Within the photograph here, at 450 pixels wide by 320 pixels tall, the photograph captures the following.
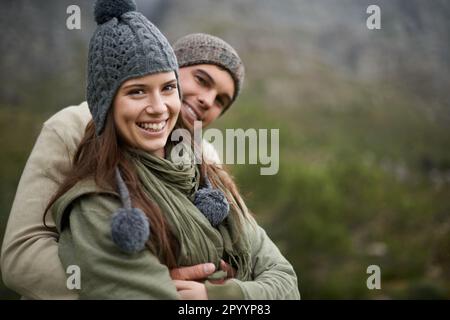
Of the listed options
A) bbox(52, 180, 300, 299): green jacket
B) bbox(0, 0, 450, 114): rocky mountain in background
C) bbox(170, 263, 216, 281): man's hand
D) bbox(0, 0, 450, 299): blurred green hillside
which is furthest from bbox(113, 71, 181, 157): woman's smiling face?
bbox(0, 0, 450, 114): rocky mountain in background

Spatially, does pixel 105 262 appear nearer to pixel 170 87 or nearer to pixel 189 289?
pixel 189 289

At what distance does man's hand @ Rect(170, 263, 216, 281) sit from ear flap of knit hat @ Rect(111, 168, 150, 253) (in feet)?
0.62

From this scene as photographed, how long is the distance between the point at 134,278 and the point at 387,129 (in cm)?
624

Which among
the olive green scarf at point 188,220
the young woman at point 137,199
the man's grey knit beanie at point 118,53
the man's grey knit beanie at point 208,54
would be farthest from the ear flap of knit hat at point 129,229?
the man's grey knit beanie at point 208,54

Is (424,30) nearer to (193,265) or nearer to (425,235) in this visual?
(425,235)

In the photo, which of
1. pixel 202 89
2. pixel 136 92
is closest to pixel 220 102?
pixel 202 89

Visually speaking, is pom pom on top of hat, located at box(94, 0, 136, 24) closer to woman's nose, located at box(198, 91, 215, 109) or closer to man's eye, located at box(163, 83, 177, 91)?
man's eye, located at box(163, 83, 177, 91)

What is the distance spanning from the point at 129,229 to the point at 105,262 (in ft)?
0.47

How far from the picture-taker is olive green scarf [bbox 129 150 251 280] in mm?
1965

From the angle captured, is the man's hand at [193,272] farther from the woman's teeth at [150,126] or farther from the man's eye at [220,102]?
the man's eye at [220,102]

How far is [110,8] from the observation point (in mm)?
2037

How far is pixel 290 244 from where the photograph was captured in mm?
6000

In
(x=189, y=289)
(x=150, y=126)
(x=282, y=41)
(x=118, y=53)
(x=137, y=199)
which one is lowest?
(x=189, y=289)

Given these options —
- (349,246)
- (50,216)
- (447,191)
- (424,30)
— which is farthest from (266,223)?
(50,216)
